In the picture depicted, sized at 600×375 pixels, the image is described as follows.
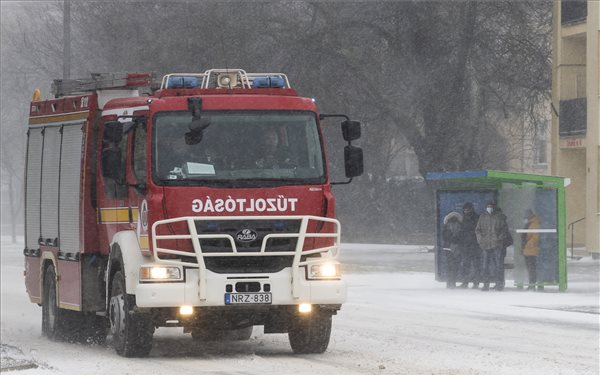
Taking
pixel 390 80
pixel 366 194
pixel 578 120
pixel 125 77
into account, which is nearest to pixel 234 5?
pixel 390 80

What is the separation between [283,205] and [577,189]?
34898mm

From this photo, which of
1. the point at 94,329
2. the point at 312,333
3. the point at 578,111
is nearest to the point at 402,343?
the point at 312,333

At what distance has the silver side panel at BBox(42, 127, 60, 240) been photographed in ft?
59.3

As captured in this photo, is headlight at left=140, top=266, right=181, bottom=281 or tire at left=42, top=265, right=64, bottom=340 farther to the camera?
tire at left=42, top=265, right=64, bottom=340

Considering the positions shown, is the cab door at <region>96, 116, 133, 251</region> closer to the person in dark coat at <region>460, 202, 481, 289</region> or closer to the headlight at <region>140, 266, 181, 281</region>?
the headlight at <region>140, 266, 181, 281</region>

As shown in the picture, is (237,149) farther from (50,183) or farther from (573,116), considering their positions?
(573,116)

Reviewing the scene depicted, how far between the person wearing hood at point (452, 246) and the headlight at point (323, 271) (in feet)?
43.8

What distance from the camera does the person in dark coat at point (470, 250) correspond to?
27.8 m

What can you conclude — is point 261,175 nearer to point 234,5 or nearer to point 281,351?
point 281,351

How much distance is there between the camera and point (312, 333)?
1542 cm

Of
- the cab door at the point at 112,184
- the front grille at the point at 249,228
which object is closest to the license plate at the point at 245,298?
the front grille at the point at 249,228

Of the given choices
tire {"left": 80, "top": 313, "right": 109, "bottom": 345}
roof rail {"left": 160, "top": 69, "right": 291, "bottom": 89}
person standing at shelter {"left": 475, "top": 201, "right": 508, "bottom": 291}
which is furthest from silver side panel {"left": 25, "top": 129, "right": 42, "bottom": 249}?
person standing at shelter {"left": 475, "top": 201, "right": 508, "bottom": 291}

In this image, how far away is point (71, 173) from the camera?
17375mm

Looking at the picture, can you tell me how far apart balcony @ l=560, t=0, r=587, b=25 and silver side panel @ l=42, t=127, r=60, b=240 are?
1177 inches
